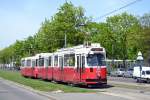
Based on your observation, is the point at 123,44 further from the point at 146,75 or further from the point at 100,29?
the point at 146,75

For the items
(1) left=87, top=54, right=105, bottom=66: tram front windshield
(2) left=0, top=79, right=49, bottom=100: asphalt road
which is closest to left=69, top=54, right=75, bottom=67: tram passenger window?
(1) left=87, top=54, right=105, bottom=66: tram front windshield

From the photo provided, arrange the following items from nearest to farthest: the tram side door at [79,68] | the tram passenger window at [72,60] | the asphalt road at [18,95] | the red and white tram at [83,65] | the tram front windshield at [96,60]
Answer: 1. the asphalt road at [18,95]
2. the red and white tram at [83,65]
3. the tram front windshield at [96,60]
4. the tram side door at [79,68]
5. the tram passenger window at [72,60]

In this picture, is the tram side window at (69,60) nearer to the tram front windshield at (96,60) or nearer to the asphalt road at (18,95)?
the tram front windshield at (96,60)

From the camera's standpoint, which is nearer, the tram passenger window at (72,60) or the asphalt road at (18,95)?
the asphalt road at (18,95)

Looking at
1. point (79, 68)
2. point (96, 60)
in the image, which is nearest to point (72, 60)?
point (79, 68)

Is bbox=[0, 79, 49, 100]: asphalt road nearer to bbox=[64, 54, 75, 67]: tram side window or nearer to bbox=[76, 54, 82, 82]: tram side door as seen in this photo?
bbox=[76, 54, 82, 82]: tram side door

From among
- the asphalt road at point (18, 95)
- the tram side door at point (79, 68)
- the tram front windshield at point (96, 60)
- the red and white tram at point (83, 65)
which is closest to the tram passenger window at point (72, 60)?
the red and white tram at point (83, 65)

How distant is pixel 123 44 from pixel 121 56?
6290mm

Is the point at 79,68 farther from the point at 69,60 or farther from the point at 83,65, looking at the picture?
the point at 69,60

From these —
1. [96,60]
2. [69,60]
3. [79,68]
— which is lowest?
[79,68]

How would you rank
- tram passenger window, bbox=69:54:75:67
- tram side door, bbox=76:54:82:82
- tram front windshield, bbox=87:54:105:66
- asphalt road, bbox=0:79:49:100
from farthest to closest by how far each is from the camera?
tram passenger window, bbox=69:54:75:67
tram side door, bbox=76:54:82:82
tram front windshield, bbox=87:54:105:66
asphalt road, bbox=0:79:49:100

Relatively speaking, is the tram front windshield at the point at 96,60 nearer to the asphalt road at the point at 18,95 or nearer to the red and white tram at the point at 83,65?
the red and white tram at the point at 83,65

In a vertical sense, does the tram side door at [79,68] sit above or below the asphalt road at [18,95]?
above

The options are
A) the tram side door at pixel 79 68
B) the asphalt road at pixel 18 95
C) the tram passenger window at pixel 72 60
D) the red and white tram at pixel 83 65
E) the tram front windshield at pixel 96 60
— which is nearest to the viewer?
the asphalt road at pixel 18 95
